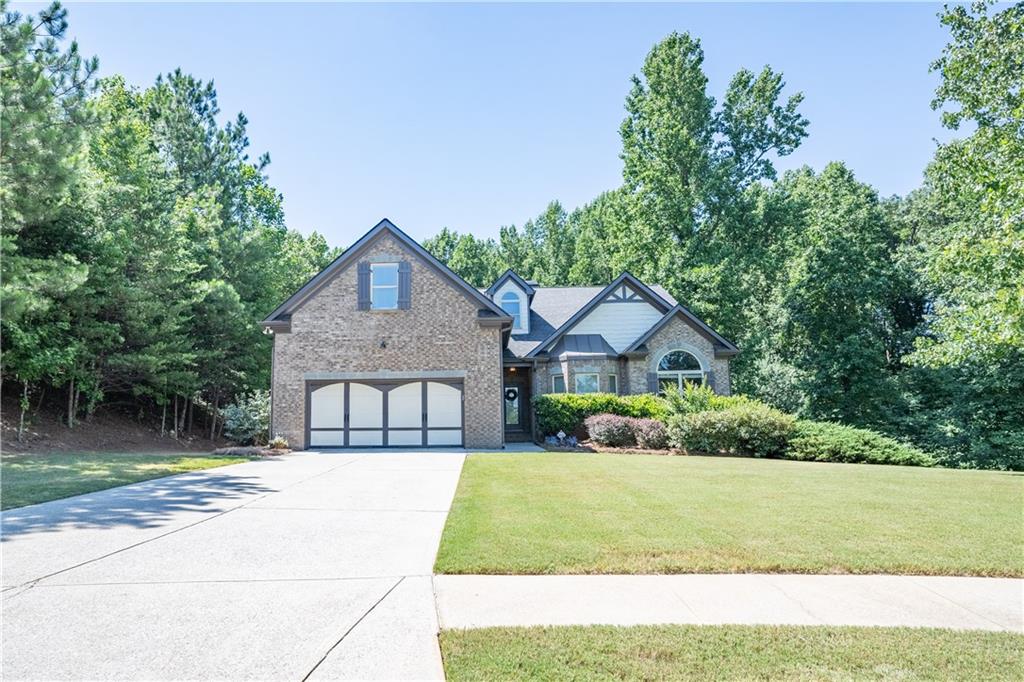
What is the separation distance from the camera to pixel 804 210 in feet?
106

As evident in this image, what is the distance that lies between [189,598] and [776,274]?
115 ft

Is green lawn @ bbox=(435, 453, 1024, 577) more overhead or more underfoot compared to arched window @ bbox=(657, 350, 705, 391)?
more underfoot

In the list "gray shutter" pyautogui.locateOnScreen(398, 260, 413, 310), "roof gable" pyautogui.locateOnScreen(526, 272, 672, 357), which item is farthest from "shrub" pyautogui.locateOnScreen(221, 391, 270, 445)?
"roof gable" pyautogui.locateOnScreen(526, 272, 672, 357)

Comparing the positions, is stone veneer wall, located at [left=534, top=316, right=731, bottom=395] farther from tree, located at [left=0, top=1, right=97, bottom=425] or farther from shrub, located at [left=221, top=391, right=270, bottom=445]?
tree, located at [left=0, top=1, right=97, bottom=425]

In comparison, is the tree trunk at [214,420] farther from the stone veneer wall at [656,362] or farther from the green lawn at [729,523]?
the green lawn at [729,523]

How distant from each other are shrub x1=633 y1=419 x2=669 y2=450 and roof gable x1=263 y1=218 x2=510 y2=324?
5894 mm

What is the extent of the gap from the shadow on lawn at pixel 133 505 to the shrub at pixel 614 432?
11.0 meters

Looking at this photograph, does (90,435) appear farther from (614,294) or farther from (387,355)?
(614,294)

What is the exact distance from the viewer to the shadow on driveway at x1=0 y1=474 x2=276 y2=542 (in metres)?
6.60

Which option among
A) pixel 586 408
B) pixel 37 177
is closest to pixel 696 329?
pixel 586 408

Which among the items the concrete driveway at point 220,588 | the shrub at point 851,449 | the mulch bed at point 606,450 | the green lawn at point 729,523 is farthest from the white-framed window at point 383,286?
the shrub at point 851,449

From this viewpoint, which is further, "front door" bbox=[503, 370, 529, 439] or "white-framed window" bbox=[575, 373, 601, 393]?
"front door" bbox=[503, 370, 529, 439]

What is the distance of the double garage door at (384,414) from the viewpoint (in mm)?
18625

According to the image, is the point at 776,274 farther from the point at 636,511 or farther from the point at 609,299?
the point at 636,511
